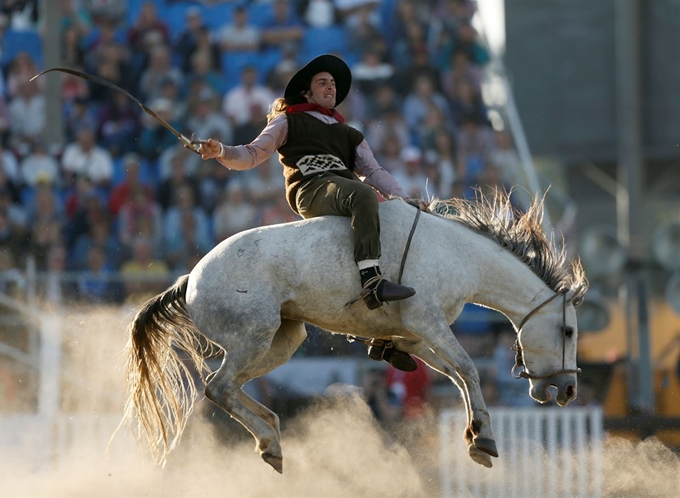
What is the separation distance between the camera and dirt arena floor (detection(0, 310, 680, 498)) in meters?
7.73

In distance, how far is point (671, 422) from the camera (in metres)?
9.30

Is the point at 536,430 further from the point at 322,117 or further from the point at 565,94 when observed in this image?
the point at 565,94

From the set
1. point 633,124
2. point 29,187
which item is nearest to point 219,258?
point 29,187

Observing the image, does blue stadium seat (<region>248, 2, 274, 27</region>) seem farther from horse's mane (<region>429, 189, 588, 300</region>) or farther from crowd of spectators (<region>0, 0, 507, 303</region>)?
horse's mane (<region>429, 189, 588, 300</region>)

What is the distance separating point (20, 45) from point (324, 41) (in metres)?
3.67

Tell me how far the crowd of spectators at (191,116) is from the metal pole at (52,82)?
5.0 inches

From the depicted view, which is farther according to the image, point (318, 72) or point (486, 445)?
point (318, 72)

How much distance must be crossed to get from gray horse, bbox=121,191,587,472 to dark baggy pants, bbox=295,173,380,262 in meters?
0.09

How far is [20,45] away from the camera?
44.3 ft

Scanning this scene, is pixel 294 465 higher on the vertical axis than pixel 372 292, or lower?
lower

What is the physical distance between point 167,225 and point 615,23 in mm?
9616

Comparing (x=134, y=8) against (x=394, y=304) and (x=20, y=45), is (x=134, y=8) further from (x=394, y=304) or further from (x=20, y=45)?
(x=394, y=304)

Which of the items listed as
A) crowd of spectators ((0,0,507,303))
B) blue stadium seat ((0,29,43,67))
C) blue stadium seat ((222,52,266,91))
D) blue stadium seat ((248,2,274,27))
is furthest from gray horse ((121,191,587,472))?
blue stadium seat ((0,29,43,67))

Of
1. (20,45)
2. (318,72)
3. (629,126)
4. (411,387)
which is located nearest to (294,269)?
(318,72)
